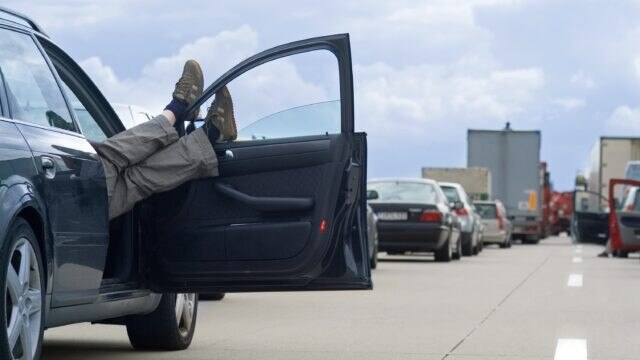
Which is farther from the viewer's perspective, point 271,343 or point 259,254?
point 271,343

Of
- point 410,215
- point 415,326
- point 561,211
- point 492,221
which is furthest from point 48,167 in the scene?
point 561,211

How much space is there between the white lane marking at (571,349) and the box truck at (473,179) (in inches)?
1352

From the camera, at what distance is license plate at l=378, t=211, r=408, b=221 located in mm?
24953

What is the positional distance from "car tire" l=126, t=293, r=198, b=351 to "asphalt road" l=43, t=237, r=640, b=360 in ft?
0.32

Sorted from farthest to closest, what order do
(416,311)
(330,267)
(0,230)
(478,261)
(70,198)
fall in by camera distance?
(478,261), (416,311), (330,267), (70,198), (0,230)

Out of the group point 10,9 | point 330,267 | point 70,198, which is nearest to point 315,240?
point 330,267

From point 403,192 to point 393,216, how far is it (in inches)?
24.9

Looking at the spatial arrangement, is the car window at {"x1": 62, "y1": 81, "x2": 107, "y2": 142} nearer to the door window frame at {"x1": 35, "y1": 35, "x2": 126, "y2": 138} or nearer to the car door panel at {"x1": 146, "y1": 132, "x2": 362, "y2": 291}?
the door window frame at {"x1": 35, "y1": 35, "x2": 126, "y2": 138}

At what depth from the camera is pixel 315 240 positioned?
7535 millimetres

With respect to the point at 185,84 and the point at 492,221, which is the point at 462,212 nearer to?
the point at 492,221

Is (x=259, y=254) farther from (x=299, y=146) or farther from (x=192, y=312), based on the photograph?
(x=192, y=312)

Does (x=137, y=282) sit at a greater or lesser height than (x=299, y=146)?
lesser

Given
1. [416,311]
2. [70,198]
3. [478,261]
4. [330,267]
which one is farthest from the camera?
[478,261]

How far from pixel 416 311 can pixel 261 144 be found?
18.0 ft
